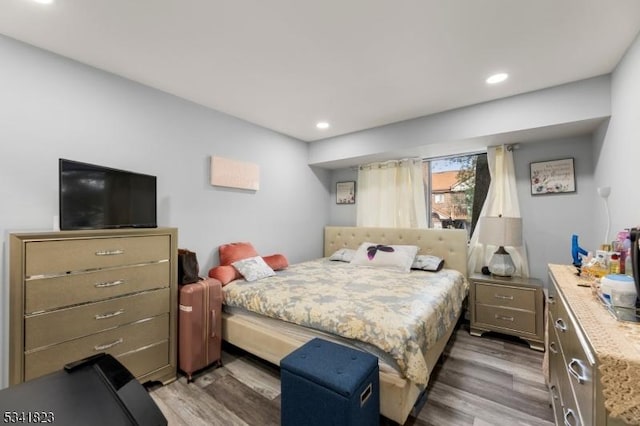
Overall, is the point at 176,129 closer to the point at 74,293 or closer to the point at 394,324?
the point at 74,293

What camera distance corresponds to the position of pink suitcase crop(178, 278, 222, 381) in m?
2.18

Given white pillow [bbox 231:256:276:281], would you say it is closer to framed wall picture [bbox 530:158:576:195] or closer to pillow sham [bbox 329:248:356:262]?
pillow sham [bbox 329:248:356:262]

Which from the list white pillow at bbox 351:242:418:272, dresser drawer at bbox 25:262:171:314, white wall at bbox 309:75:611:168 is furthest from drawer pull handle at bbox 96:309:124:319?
Result: white wall at bbox 309:75:611:168

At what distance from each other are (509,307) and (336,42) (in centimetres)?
296

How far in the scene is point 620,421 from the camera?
0.73 m

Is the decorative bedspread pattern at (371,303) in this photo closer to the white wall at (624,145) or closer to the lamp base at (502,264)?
the lamp base at (502,264)

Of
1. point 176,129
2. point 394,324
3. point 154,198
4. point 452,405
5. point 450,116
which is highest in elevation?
point 450,116

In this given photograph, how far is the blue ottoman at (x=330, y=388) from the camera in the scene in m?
1.30

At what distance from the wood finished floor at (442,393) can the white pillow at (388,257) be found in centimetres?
98

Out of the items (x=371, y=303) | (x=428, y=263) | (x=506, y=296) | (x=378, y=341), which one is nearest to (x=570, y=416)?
(x=378, y=341)

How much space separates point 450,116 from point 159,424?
3.34 m

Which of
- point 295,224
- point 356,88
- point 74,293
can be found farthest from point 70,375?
point 295,224

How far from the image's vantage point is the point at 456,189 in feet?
12.1

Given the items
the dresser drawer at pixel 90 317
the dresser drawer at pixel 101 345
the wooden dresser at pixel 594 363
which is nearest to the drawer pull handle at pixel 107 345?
the dresser drawer at pixel 101 345
